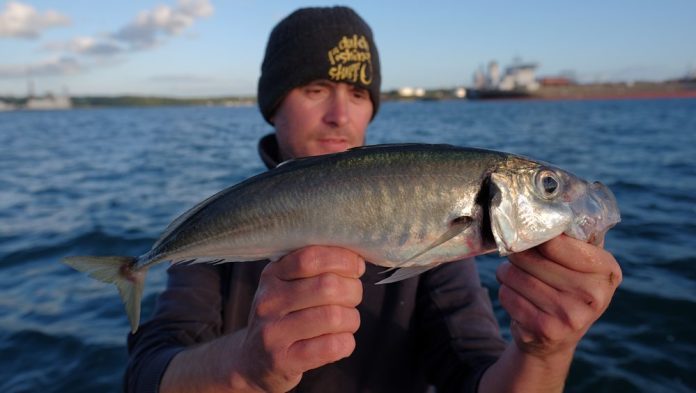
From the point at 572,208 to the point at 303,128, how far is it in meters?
2.37

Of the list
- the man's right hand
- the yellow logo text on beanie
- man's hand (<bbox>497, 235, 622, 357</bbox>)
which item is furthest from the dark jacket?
the yellow logo text on beanie

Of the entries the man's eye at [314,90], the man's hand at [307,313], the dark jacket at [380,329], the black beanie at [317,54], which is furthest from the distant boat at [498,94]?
the man's hand at [307,313]

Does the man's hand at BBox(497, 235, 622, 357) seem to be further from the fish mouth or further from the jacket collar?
the jacket collar

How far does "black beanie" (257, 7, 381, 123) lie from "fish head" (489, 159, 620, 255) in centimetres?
222

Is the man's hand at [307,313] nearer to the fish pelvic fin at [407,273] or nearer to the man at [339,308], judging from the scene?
the man at [339,308]

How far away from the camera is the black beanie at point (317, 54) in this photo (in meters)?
4.05

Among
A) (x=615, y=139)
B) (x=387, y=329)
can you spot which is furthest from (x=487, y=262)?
(x=615, y=139)

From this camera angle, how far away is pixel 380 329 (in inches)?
126

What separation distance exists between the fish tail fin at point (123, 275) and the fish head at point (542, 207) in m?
1.99

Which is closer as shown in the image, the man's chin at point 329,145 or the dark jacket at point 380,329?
the dark jacket at point 380,329

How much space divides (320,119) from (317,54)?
2.25 feet

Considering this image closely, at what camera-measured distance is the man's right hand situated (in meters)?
2.10

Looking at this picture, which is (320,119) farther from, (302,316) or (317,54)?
(302,316)

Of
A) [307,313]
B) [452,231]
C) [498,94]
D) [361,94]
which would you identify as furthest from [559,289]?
[498,94]
